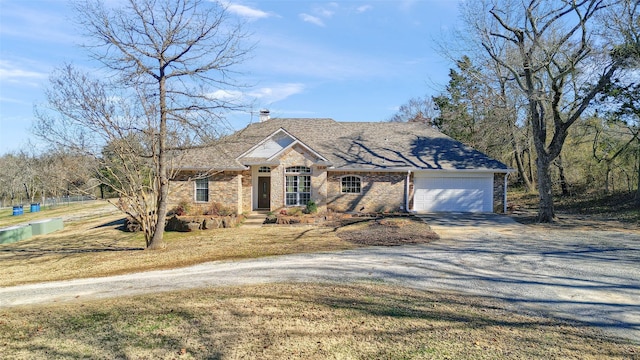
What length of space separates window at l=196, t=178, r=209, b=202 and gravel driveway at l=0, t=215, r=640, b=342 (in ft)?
35.5

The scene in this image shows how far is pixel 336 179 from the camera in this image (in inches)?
848

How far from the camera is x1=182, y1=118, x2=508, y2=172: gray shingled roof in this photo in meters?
21.2

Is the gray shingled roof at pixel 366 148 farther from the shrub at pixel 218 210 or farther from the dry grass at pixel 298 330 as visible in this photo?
the dry grass at pixel 298 330

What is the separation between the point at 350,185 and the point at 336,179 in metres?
0.87

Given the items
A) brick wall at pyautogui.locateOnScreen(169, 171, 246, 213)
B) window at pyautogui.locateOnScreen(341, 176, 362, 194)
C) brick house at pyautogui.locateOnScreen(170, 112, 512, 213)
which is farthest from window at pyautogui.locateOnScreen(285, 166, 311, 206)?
brick wall at pyautogui.locateOnScreen(169, 171, 246, 213)

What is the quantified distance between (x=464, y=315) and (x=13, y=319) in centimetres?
759

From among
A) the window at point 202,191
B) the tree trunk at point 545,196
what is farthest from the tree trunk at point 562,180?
the window at point 202,191

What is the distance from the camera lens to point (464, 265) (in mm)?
9812

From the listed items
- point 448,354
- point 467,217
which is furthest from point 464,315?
point 467,217

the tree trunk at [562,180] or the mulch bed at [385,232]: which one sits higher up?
the tree trunk at [562,180]

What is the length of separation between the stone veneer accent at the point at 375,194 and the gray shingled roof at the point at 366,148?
1.78 feet

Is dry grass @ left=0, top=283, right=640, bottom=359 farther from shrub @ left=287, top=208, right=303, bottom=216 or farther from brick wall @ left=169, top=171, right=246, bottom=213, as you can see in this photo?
brick wall @ left=169, top=171, right=246, bottom=213

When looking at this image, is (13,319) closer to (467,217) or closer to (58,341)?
(58,341)

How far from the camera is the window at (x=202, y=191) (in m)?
20.9
